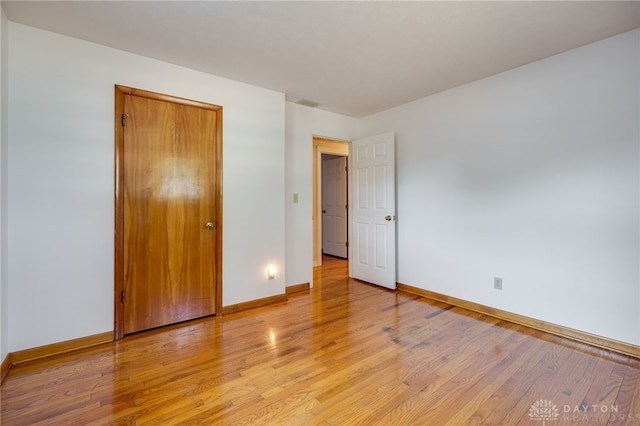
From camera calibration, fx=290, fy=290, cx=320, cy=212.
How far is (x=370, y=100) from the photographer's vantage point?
371 centimetres

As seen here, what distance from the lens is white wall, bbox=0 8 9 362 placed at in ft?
6.46

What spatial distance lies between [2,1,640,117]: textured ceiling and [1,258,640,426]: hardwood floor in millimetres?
2467

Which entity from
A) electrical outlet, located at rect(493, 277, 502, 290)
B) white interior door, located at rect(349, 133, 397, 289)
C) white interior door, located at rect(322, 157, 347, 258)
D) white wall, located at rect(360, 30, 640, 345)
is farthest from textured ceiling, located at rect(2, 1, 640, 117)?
white interior door, located at rect(322, 157, 347, 258)

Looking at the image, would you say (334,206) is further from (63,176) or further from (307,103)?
(63,176)

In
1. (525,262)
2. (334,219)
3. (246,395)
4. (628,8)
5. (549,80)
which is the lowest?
(246,395)

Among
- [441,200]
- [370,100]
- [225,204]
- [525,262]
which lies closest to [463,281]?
[525,262]

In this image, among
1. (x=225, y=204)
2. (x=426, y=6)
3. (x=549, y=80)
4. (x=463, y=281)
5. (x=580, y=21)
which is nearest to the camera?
(x=426, y=6)

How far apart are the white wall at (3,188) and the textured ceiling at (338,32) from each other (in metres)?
0.23

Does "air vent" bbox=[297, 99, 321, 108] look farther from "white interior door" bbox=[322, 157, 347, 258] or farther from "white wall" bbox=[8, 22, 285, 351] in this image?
"white interior door" bbox=[322, 157, 347, 258]

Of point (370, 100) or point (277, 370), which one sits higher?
point (370, 100)

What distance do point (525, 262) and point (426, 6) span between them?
2.39 m

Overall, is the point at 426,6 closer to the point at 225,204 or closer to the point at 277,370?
the point at 225,204

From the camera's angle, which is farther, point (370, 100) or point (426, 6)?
point (370, 100)

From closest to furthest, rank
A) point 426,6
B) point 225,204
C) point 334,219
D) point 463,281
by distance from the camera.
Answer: point 426,6
point 225,204
point 463,281
point 334,219
